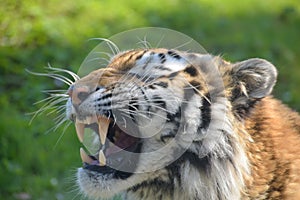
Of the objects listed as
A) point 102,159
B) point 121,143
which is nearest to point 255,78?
point 121,143

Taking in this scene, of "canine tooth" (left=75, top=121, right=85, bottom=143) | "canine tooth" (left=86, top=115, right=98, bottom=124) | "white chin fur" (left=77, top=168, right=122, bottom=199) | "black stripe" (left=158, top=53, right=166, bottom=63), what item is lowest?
"white chin fur" (left=77, top=168, right=122, bottom=199)

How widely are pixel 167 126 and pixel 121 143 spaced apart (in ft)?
0.79

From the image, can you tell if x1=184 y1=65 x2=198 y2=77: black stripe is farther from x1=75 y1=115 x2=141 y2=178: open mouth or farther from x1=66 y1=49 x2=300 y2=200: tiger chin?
x1=75 y1=115 x2=141 y2=178: open mouth

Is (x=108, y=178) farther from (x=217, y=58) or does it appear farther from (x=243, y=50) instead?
(x=243, y=50)

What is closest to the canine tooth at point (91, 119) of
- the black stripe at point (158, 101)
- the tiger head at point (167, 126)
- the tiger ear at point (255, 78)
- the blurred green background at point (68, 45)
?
the tiger head at point (167, 126)

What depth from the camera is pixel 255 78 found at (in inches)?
137

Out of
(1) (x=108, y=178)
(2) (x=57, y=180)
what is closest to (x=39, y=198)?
(2) (x=57, y=180)

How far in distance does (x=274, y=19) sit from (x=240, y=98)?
5.71 meters

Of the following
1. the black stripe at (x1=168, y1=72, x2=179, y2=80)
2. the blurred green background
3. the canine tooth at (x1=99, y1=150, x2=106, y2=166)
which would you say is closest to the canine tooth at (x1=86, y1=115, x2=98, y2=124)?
the canine tooth at (x1=99, y1=150, x2=106, y2=166)

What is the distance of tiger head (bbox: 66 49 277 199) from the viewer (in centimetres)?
340

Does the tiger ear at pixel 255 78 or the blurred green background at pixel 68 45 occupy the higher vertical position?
the tiger ear at pixel 255 78

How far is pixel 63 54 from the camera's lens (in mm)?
7070

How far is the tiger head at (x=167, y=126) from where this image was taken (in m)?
3.40

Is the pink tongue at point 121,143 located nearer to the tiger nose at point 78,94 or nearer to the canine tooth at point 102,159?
the canine tooth at point 102,159
